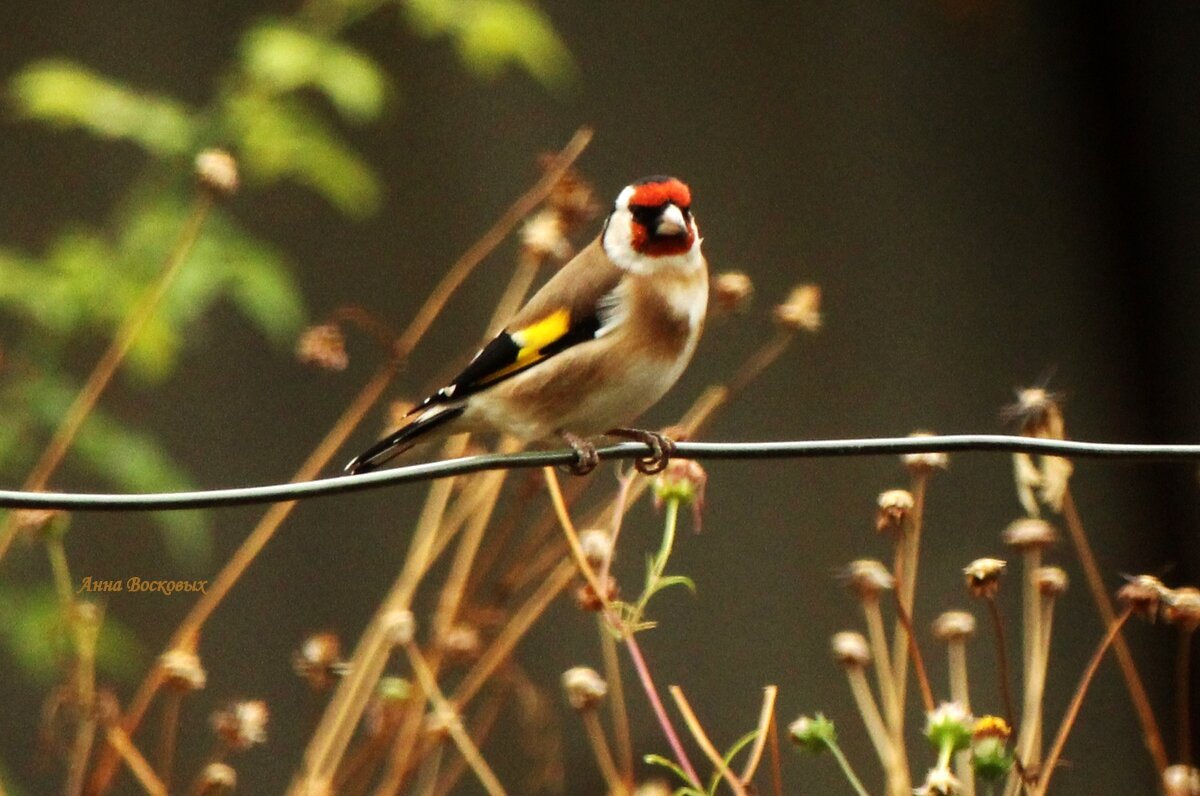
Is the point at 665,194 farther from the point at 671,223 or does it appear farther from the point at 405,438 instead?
the point at 405,438

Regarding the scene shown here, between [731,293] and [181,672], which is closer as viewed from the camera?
[181,672]

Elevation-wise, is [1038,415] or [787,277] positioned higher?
[787,277]

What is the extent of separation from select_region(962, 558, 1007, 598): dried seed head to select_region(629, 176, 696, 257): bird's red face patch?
0.67 metres

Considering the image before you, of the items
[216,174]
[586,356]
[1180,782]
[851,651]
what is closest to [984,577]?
[851,651]

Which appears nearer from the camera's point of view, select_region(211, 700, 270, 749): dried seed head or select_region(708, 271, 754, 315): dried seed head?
select_region(211, 700, 270, 749): dried seed head

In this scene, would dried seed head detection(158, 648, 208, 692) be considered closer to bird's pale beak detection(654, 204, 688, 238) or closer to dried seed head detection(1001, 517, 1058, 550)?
bird's pale beak detection(654, 204, 688, 238)

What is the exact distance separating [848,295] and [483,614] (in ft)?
5.67

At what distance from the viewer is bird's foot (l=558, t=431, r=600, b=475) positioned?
1.83 metres

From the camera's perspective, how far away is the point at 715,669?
3350mm

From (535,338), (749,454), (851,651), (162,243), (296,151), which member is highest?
(296,151)

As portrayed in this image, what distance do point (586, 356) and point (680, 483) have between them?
A: 0.23 meters

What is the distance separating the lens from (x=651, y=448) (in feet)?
5.75

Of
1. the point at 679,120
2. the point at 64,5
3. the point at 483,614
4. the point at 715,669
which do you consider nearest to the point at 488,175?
the point at 679,120

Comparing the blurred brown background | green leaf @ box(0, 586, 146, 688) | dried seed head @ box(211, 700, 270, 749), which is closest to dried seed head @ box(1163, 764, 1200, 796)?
dried seed head @ box(211, 700, 270, 749)
